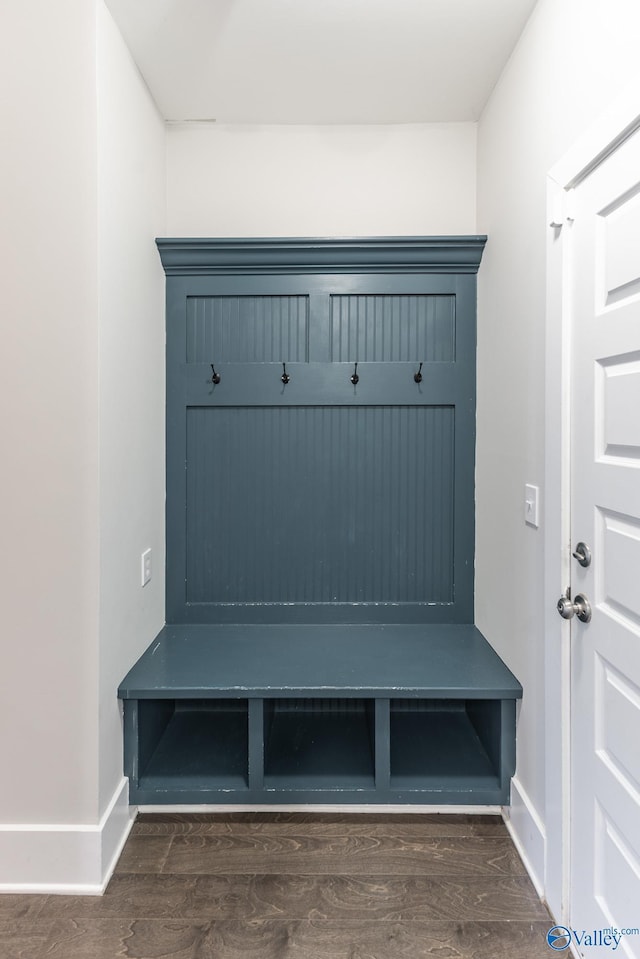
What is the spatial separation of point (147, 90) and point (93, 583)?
189 centimetres

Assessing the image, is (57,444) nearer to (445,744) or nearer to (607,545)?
(607,545)

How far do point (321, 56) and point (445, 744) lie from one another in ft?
8.42

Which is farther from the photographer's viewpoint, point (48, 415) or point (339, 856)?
point (339, 856)

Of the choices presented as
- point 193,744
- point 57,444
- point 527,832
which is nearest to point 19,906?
point 193,744

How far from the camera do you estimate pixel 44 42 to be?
1.48 metres

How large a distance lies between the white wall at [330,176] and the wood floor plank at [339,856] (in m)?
2.34

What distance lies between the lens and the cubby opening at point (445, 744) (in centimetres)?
177

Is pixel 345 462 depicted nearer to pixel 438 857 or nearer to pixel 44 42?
pixel 438 857

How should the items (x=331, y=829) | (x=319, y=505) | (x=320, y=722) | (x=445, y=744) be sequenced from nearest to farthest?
(x=331, y=829)
(x=445, y=744)
(x=320, y=722)
(x=319, y=505)

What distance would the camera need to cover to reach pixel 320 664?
185 cm

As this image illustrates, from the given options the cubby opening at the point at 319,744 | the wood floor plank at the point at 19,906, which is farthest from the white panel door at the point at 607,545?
the wood floor plank at the point at 19,906

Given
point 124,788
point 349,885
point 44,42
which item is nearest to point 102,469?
point 124,788

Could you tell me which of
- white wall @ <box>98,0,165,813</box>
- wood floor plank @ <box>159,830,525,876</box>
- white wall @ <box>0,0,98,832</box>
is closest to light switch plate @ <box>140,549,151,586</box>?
white wall @ <box>98,0,165,813</box>

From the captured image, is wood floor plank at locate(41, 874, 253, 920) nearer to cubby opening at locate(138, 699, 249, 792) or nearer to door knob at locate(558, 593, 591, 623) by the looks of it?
cubby opening at locate(138, 699, 249, 792)
